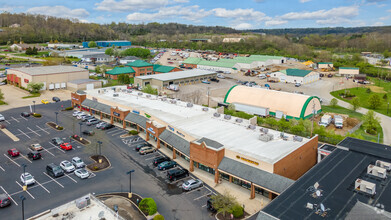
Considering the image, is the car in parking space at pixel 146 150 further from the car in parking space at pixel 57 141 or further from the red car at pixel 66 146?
the car in parking space at pixel 57 141

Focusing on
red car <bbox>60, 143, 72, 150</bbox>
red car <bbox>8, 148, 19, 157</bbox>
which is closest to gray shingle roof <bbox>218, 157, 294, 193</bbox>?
red car <bbox>60, 143, 72, 150</bbox>

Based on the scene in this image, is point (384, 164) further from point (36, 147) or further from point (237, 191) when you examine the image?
point (36, 147)

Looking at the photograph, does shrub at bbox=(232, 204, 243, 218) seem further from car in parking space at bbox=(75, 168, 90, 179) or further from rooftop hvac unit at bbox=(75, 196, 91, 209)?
car in parking space at bbox=(75, 168, 90, 179)

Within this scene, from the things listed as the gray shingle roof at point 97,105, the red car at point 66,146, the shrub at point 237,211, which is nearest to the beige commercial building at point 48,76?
the gray shingle roof at point 97,105

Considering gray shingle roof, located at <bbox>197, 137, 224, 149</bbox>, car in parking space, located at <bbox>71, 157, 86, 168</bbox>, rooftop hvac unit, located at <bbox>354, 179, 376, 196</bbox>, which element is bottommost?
car in parking space, located at <bbox>71, 157, 86, 168</bbox>

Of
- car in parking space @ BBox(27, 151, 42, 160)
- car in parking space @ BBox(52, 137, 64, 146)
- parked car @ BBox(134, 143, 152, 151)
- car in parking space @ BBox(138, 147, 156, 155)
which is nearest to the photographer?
car in parking space @ BBox(27, 151, 42, 160)

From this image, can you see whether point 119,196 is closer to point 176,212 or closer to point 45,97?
point 176,212
